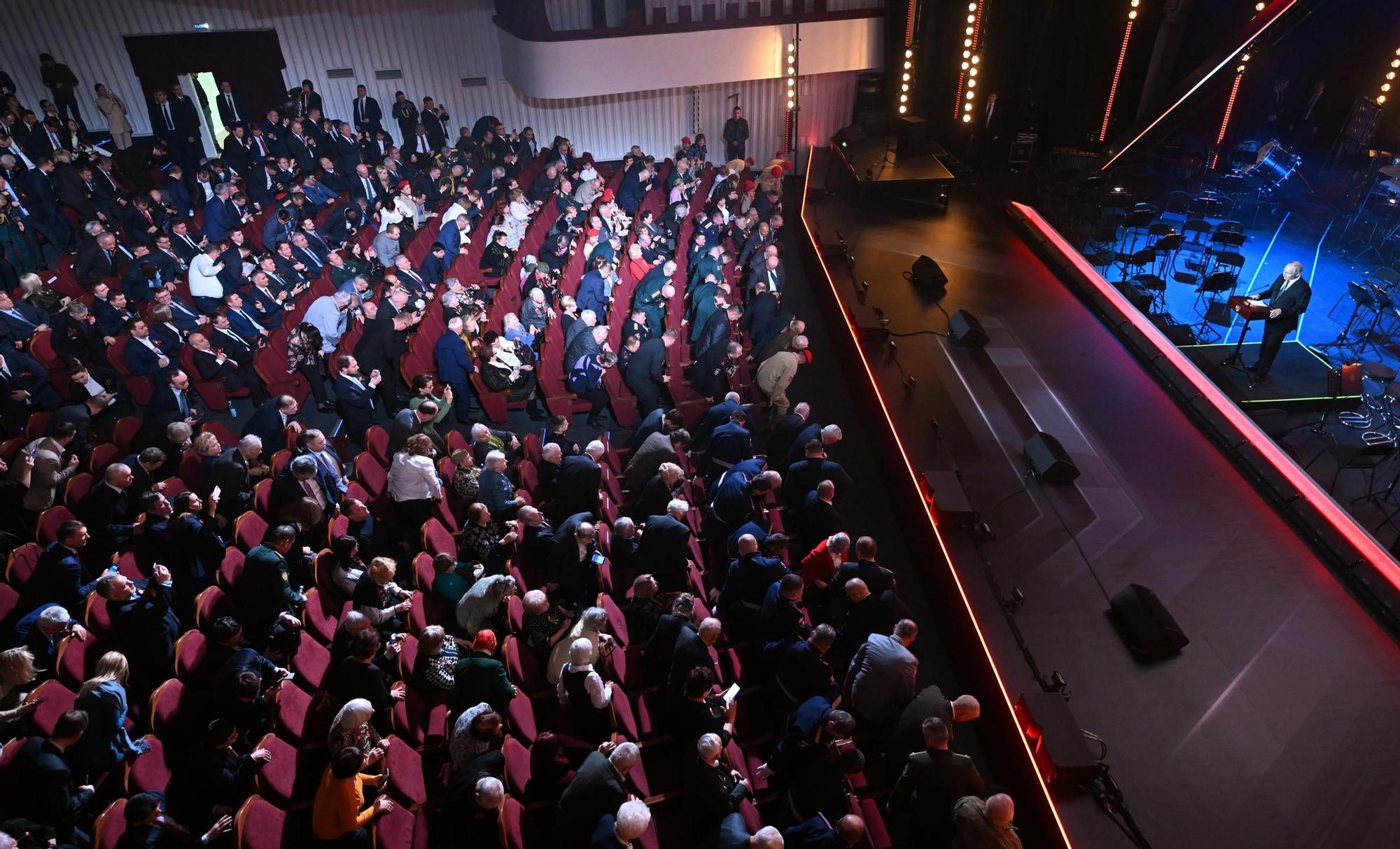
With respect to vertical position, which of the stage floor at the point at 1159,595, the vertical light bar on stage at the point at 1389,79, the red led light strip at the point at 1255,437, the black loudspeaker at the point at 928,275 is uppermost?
the vertical light bar on stage at the point at 1389,79

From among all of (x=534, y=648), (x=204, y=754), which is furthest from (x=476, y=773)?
(x=204, y=754)

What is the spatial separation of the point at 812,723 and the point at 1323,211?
10.5m

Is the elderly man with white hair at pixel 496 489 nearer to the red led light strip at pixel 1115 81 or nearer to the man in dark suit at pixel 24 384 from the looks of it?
the man in dark suit at pixel 24 384

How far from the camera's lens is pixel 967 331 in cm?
704

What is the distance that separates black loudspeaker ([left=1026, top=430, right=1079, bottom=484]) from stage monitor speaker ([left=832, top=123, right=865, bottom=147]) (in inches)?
292

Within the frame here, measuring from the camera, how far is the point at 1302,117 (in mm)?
11039

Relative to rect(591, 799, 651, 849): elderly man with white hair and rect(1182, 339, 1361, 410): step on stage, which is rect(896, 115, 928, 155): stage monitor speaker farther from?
rect(591, 799, 651, 849): elderly man with white hair

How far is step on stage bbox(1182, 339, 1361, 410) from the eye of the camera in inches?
253

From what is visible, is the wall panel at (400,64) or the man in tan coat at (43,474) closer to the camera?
the man in tan coat at (43,474)

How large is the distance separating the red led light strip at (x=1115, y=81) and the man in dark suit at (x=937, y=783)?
9989mm

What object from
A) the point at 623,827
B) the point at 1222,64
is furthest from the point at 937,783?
the point at 1222,64

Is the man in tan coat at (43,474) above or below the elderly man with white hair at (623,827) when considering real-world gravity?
above

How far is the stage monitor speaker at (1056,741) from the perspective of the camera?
3660 millimetres

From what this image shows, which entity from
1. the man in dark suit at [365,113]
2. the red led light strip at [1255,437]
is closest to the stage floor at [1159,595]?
the red led light strip at [1255,437]
